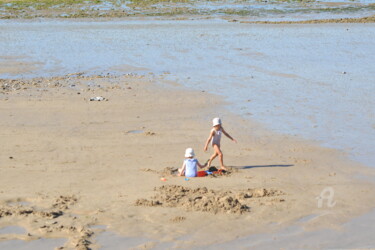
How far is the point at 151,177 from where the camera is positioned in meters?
9.81

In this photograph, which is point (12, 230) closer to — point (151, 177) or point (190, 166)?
point (151, 177)

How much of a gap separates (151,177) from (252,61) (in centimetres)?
1282

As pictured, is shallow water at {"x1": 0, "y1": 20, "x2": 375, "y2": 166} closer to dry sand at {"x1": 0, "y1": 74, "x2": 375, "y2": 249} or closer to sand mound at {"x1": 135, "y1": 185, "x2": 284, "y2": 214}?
dry sand at {"x1": 0, "y1": 74, "x2": 375, "y2": 249}

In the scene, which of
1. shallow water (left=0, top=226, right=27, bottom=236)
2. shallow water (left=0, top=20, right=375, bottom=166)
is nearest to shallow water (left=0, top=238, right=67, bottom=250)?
shallow water (left=0, top=226, right=27, bottom=236)

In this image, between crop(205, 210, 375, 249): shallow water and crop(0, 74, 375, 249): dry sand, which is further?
crop(0, 74, 375, 249): dry sand

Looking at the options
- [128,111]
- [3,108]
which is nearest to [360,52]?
[128,111]

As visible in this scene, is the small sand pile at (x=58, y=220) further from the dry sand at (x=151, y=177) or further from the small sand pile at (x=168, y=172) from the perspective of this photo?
the small sand pile at (x=168, y=172)

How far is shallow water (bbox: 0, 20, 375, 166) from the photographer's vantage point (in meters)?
13.8

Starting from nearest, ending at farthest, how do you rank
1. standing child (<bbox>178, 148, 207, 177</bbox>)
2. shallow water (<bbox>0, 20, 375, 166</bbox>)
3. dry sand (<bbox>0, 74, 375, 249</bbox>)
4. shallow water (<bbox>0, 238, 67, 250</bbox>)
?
shallow water (<bbox>0, 238, 67, 250</bbox>) < dry sand (<bbox>0, 74, 375, 249</bbox>) < standing child (<bbox>178, 148, 207, 177</bbox>) < shallow water (<bbox>0, 20, 375, 166</bbox>)

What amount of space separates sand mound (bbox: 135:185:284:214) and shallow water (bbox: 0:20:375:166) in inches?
120

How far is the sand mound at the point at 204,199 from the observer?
328 inches

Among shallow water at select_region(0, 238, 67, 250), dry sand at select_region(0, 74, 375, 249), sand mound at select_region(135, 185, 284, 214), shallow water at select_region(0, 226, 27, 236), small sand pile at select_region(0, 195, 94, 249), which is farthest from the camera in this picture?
sand mound at select_region(135, 185, 284, 214)

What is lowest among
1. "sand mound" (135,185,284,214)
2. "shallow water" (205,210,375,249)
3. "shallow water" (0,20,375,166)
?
"shallow water" (0,20,375,166)

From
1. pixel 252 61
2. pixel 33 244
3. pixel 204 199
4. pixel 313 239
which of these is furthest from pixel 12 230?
pixel 252 61
